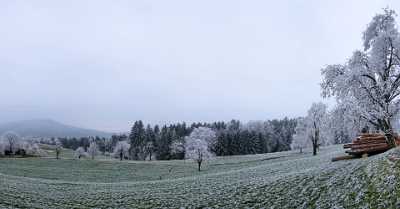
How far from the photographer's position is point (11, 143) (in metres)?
113

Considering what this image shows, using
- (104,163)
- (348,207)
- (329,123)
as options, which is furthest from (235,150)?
(348,207)

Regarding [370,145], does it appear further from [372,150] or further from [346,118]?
[346,118]

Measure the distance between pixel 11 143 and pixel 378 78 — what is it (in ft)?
415

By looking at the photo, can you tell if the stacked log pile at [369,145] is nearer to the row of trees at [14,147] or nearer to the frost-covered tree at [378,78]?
the frost-covered tree at [378,78]

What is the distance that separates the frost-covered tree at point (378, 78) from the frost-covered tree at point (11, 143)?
404ft

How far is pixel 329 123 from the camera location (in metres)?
25.1

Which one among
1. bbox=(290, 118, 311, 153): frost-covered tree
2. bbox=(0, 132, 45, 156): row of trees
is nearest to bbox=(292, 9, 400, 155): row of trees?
bbox=(290, 118, 311, 153): frost-covered tree

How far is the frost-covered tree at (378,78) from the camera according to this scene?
847 inches

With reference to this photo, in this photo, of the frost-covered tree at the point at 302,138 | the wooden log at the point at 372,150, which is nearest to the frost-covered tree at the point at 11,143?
the frost-covered tree at the point at 302,138

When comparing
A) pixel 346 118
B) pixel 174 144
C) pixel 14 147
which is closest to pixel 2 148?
pixel 14 147

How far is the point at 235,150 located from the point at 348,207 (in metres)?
114

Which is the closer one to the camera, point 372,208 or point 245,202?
point 372,208

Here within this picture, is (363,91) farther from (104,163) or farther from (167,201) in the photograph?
(104,163)

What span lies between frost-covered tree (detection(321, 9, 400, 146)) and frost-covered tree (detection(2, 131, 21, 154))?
123239mm
